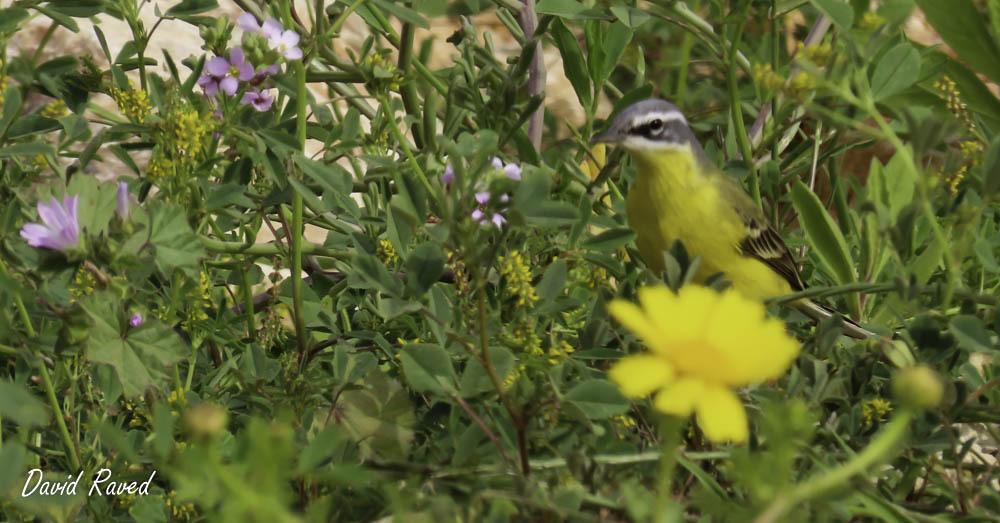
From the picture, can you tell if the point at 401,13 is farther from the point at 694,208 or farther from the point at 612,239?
the point at 694,208

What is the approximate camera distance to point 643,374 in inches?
27.2

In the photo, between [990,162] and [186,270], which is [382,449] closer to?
[186,270]

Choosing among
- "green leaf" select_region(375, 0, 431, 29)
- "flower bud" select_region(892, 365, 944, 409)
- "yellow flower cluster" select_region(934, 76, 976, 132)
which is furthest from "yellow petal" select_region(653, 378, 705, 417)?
"yellow flower cluster" select_region(934, 76, 976, 132)

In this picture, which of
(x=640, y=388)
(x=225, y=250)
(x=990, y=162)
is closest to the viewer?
(x=640, y=388)

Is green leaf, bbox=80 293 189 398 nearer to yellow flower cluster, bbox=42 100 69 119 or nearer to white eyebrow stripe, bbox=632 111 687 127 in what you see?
yellow flower cluster, bbox=42 100 69 119

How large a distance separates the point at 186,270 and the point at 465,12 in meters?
0.98

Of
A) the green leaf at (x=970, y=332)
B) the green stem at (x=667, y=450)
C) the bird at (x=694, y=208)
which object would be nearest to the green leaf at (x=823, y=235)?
the bird at (x=694, y=208)

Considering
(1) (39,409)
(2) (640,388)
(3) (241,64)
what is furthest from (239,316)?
(2) (640,388)

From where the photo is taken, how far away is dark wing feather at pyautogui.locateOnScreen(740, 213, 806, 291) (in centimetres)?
216

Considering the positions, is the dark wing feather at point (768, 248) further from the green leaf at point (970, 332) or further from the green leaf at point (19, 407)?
the green leaf at point (19, 407)

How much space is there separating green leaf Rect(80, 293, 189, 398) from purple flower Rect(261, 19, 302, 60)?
0.42m

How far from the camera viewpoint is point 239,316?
70.5 inches

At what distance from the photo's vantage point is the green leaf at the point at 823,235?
1.82 m

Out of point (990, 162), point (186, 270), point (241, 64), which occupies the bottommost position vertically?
point (186, 270)
